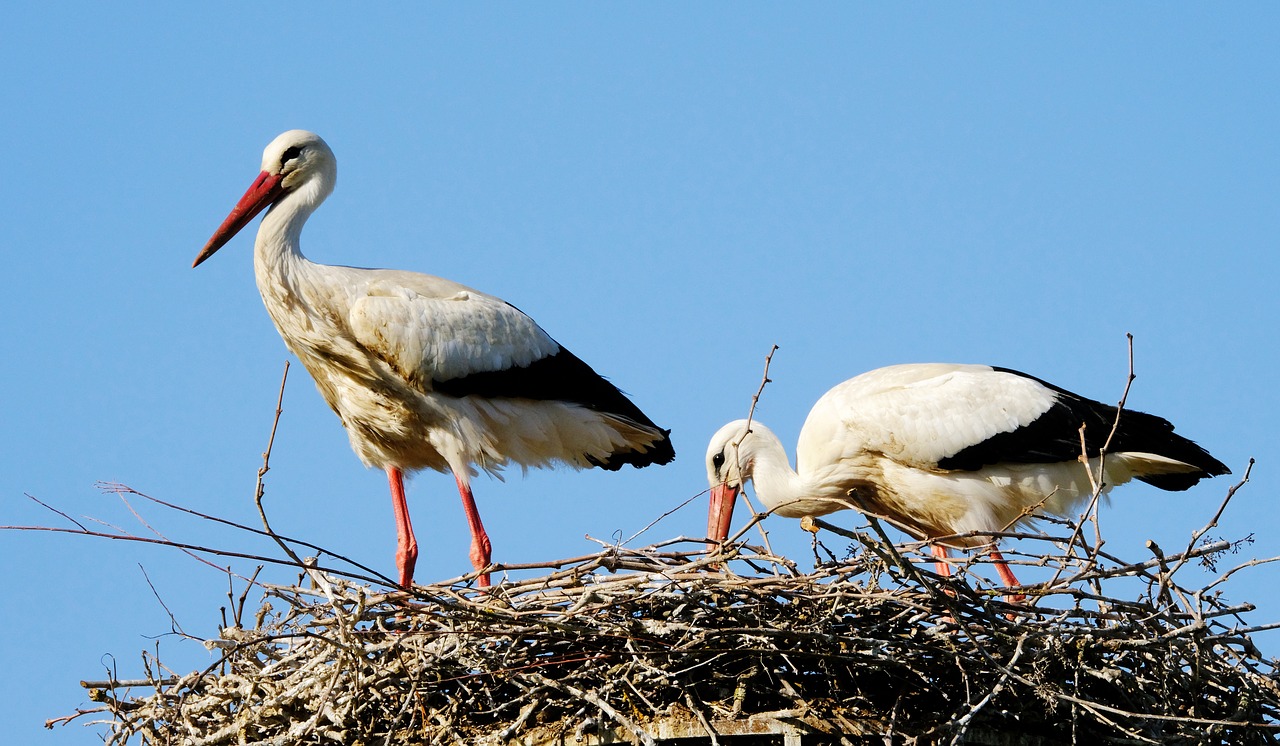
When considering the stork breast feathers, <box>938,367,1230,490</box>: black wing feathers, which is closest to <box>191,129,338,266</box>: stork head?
the stork breast feathers

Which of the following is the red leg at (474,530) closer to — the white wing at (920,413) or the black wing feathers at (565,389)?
the black wing feathers at (565,389)

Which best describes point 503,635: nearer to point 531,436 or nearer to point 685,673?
point 685,673

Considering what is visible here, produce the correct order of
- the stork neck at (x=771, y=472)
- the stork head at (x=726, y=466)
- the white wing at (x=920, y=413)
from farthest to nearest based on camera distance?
the stork head at (x=726, y=466)
the stork neck at (x=771, y=472)
the white wing at (x=920, y=413)

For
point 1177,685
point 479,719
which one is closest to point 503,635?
point 479,719

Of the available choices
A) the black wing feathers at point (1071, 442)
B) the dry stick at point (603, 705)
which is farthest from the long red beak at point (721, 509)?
the dry stick at point (603, 705)

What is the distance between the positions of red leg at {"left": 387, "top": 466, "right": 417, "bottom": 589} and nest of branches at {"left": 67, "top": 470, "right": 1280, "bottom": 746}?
2.02m

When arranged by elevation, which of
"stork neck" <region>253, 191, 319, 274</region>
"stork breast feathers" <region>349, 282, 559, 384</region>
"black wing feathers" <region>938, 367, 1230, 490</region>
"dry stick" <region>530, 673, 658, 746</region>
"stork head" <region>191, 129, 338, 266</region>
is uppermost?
"stork head" <region>191, 129, 338, 266</region>

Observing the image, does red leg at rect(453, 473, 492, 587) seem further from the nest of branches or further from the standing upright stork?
the nest of branches

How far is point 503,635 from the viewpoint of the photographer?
530 centimetres

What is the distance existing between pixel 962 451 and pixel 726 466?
118 centimetres

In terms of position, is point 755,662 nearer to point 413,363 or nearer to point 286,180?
point 413,363

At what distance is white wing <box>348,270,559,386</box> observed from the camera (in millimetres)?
7238

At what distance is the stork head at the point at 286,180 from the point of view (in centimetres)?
780

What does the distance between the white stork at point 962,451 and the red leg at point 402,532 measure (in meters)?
1.63
